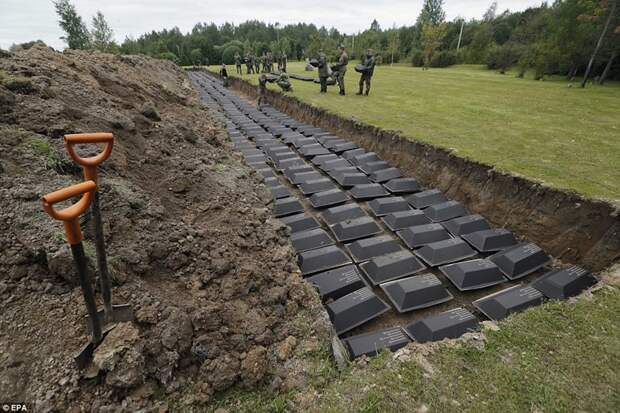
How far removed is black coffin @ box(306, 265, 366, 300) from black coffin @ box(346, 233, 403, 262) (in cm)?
39

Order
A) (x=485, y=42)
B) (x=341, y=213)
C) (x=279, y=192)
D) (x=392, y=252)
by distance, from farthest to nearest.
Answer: (x=485, y=42) < (x=279, y=192) < (x=341, y=213) < (x=392, y=252)

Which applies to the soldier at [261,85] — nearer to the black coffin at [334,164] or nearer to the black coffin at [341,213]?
the black coffin at [334,164]

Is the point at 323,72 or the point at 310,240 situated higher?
the point at 323,72

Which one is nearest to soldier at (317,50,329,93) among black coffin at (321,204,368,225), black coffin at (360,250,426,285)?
black coffin at (321,204,368,225)

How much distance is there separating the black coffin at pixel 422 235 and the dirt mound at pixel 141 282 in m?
2.06

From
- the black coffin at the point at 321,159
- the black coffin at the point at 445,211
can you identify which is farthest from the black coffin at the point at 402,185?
the black coffin at the point at 321,159

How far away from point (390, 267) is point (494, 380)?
6.44 feet

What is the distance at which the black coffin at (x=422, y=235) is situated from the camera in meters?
4.70

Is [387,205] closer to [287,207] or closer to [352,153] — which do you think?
[287,207]

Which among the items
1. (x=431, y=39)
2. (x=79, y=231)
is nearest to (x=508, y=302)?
(x=79, y=231)

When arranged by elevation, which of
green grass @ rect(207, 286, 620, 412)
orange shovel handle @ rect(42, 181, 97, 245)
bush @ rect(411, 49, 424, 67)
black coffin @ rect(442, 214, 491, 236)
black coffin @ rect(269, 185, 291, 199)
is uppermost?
bush @ rect(411, 49, 424, 67)

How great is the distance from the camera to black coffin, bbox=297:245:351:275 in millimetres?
4188

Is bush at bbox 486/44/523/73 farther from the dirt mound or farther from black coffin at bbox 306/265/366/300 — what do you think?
the dirt mound

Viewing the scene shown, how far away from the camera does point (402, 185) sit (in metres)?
6.45
